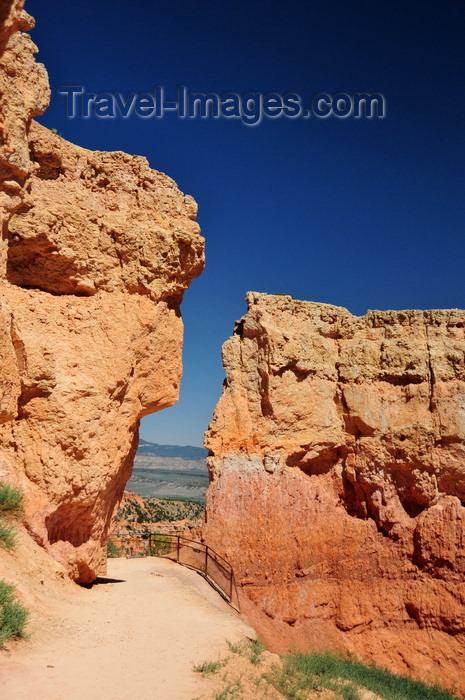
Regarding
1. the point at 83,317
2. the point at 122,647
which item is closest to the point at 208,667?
the point at 122,647

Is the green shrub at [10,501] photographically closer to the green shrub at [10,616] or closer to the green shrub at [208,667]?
the green shrub at [10,616]

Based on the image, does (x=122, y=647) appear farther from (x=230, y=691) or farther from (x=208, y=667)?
(x=230, y=691)

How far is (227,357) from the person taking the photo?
658 inches

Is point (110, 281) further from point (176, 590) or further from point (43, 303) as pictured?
point (176, 590)

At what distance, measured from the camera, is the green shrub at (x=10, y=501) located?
9.10 m

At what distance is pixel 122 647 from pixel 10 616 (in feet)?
6.55

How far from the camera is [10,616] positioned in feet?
21.5

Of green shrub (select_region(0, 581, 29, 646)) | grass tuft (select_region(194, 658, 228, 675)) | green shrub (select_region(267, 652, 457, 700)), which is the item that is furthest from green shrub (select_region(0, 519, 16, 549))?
green shrub (select_region(267, 652, 457, 700))

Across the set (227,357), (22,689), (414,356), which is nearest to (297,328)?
(227,357)

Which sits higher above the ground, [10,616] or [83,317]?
[83,317]

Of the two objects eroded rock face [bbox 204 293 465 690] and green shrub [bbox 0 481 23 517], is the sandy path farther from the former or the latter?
eroded rock face [bbox 204 293 465 690]

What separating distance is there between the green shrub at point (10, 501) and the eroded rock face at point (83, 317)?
34cm

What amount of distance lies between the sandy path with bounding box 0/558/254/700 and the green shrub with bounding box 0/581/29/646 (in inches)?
8.2

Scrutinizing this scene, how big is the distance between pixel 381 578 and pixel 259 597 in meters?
4.02
